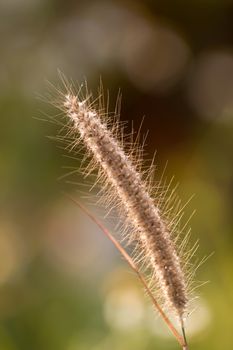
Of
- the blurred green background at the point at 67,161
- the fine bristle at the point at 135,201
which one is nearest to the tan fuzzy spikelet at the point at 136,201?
the fine bristle at the point at 135,201

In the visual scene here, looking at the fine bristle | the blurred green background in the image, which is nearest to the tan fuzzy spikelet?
the fine bristle

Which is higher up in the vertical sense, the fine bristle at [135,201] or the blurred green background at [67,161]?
the blurred green background at [67,161]

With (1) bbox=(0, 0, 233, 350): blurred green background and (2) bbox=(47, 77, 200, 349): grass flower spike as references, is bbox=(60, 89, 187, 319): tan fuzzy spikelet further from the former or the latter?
(1) bbox=(0, 0, 233, 350): blurred green background

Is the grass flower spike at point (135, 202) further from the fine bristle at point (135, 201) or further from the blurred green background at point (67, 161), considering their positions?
the blurred green background at point (67, 161)

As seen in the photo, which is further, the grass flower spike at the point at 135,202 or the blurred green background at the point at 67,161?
the blurred green background at the point at 67,161

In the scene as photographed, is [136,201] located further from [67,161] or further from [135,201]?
[67,161]

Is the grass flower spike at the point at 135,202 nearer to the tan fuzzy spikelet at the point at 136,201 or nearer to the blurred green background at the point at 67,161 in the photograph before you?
the tan fuzzy spikelet at the point at 136,201
